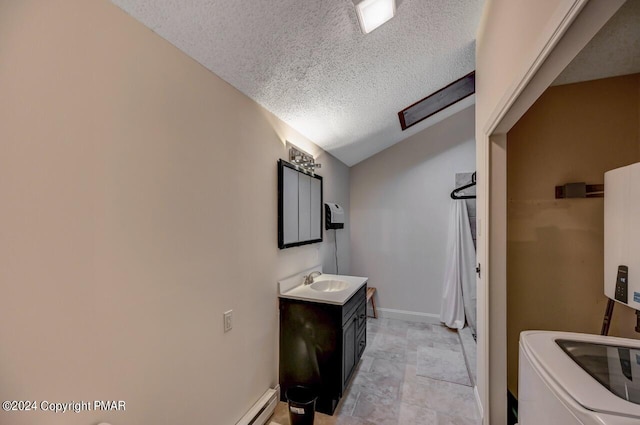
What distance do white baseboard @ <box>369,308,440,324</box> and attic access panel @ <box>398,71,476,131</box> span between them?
2524mm

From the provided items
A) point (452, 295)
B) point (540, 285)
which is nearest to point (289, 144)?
point (540, 285)

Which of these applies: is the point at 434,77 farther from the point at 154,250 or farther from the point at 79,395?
the point at 79,395

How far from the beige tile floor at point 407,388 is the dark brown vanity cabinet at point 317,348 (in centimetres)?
17

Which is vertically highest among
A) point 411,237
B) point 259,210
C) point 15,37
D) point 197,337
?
point 15,37

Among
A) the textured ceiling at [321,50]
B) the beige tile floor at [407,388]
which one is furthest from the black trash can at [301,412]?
the textured ceiling at [321,50]

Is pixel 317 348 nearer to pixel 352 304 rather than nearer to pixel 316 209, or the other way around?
pixel 352 304

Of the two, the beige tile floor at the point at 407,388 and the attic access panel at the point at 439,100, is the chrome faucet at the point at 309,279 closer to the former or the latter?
the beige tile floor at the point at 407,388

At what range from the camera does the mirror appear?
2090 mm

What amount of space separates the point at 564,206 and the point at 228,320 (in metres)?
2.43

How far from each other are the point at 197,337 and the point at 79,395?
0.51m

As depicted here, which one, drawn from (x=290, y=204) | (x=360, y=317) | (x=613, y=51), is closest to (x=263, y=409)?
(x=360, y=317)

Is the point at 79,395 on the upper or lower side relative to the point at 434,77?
lower

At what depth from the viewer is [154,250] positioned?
114 centimetres

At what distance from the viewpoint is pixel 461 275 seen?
10.8ft
